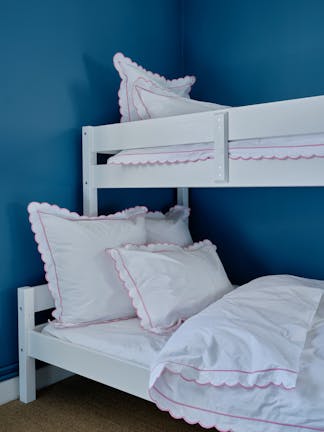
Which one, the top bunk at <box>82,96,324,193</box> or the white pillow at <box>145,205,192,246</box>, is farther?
the white pillow at <box>145,205,192,246</box>

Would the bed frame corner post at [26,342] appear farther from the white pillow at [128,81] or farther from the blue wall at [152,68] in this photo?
the white pillow at [128,81]

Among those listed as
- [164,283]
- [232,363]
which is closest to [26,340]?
[164,283]

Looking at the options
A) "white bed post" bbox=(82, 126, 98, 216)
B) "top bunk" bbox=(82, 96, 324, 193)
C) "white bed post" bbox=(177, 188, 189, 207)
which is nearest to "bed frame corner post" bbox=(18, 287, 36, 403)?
"white bed post" bbox=(82, 126, 98, 216)

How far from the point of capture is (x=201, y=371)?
1.16m

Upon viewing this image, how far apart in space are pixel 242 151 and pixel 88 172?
0.73m

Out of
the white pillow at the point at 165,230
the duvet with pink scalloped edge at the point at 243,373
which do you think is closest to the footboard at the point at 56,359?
the duvet with pink scalloped edge at the point at 243,373

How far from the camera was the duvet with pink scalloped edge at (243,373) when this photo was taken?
3.49 ft

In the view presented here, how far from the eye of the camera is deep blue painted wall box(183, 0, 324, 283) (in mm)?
2123

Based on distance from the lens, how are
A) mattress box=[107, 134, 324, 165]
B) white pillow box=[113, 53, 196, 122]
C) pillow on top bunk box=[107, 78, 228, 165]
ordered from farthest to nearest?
white pillow box=[113, 53, 196, 122]
pillow on top bunk box=[107, 78, 228, 165]
mattress box=[107, 134, 324, 165]

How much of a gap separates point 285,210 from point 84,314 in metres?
1.08

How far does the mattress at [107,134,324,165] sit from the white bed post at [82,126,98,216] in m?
0.14

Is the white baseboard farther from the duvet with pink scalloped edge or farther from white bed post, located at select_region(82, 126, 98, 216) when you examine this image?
the duvet with pink scalloped edge

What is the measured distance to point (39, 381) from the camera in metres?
1.84

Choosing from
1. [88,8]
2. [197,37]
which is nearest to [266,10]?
[197,37]
